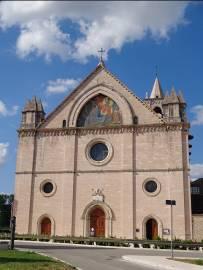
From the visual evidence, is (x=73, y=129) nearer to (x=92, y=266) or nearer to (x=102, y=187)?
(x=102, y=187)

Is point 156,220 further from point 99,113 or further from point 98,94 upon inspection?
point 98,94

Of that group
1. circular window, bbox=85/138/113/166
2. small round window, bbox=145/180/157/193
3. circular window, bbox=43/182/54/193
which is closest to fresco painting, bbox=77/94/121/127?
circular window, bbox=85/138/113/166

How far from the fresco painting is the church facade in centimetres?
12

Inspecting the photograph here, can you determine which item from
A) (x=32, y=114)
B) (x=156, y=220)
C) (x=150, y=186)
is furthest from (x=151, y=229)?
(x=32, y=114)

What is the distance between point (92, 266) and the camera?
18219 millimetres

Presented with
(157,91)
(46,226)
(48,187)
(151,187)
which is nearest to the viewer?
(151,187)

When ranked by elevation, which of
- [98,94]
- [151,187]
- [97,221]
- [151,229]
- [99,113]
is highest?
[98,94]

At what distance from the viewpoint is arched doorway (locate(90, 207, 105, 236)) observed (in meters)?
42.8

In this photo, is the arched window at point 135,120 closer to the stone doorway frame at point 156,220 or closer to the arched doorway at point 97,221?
the arched doorway at point 97,221

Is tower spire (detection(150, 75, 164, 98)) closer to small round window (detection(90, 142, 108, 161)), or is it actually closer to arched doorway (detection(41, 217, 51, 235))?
small round window (detection(90, 142, 108, 161))

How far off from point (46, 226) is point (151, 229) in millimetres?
11588

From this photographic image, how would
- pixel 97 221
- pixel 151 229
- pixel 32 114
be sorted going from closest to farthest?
pixel 151 229
pixel 97 221
pixel 32 114

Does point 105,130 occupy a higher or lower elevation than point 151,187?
higher

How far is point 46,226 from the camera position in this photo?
146ft
